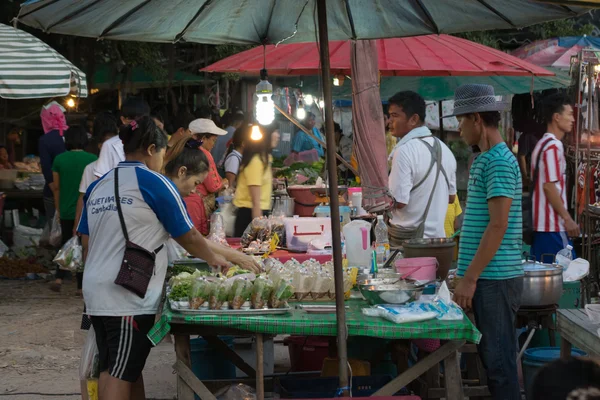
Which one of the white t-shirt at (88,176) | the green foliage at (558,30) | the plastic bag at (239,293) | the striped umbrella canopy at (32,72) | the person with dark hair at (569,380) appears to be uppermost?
the green foliage at (558,30)

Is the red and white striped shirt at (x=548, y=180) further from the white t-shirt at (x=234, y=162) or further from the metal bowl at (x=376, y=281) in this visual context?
the white t-shirt at (x=234, y=162)

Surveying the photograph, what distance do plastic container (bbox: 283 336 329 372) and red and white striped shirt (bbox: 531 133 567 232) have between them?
229 cm

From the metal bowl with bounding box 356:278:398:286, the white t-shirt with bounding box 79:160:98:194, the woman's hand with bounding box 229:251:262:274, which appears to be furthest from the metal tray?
the white t-shirt with bounding box 79:160:98:194

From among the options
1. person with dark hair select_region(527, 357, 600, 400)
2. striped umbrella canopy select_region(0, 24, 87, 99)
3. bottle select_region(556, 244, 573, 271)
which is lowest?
bottle select_region(556, 244, 573, 271)

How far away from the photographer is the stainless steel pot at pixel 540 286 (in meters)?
5.29

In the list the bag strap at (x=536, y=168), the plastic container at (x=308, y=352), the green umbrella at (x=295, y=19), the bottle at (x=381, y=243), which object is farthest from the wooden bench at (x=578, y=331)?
the bag strap at (x=536, y=168)

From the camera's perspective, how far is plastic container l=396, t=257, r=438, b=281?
16.4ft

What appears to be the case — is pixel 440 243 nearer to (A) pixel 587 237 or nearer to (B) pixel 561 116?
(B) pixel 561 116

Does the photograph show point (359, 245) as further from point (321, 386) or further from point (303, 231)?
point (303, 231)

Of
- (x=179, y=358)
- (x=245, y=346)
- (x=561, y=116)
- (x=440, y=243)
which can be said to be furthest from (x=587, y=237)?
(x=179, y=358)

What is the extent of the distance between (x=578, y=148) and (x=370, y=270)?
392 cm

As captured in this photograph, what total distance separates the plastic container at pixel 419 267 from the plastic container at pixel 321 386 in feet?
2.14

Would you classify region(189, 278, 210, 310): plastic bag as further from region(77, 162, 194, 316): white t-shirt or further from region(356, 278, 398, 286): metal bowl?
region(356, 278, 398, 286): metal bowl

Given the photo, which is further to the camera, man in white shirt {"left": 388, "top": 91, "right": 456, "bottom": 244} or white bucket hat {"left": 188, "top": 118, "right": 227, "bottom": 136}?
white bucket hat {"left": 188, "top": 118, "right": 227, "bottom": 136}
